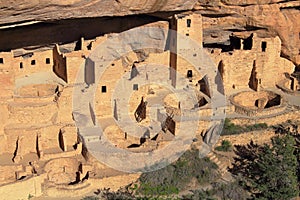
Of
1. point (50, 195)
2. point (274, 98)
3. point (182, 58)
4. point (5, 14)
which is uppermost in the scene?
point (5, 14)

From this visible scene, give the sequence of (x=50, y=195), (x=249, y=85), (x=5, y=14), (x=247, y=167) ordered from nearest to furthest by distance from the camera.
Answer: (x=5, y=14) < (x=50, y=195) < (x=247, y=167) < (x=249, y=85)

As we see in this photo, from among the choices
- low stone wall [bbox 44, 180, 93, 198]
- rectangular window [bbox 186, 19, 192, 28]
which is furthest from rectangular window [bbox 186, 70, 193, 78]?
low stone wall [bbox 44, 180, 93, 198]

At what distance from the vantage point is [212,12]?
17.3 metres

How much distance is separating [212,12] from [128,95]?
3102mm

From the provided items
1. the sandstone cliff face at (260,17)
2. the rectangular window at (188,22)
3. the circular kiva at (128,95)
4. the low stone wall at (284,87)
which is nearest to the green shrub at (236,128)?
the circular kiva at (128,95)

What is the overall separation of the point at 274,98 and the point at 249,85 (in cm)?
86

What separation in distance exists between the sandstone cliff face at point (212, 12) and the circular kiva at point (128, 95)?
1.07 metres

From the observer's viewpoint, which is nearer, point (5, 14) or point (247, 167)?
point (5, 14)

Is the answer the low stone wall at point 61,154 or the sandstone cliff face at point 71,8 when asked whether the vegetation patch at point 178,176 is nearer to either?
the low stone wall at point 61,154

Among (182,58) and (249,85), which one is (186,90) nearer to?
(182,58)

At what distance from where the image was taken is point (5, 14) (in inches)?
A: 482

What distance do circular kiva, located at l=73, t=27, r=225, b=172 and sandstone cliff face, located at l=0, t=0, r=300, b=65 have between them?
1.07 metres

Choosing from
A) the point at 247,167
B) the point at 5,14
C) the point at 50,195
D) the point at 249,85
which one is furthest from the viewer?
the point at 249,85

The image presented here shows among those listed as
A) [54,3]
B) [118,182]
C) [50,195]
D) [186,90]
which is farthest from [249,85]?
[54,3]
